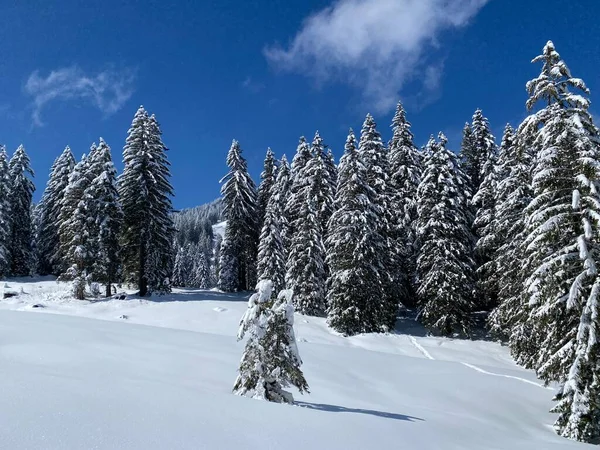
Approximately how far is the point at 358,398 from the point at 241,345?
683cm

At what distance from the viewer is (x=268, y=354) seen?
943 cm

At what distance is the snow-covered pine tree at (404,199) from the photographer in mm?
36594

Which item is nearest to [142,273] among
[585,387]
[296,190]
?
[296,190]

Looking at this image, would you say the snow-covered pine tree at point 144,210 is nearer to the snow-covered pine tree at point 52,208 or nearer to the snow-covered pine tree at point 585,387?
the snow-covered pine tree at point 52,208

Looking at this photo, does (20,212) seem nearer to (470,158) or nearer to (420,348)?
(420,348)

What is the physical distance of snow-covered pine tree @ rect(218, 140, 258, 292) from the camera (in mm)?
46906

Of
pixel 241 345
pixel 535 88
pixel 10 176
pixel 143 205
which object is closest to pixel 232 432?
pixel 241 345

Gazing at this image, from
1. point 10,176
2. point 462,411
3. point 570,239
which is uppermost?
point 10,176

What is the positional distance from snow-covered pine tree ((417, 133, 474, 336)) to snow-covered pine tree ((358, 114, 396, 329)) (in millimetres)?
2250

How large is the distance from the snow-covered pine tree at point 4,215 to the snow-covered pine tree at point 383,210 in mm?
34370

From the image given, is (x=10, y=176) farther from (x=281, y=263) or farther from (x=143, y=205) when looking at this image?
(x=281, y=263)

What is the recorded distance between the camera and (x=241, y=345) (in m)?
17.3

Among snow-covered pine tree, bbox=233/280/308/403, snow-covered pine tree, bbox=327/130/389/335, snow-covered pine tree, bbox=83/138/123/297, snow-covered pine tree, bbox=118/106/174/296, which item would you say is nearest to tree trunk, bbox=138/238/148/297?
snow-covered pine tree, bbox=118/106/174/296

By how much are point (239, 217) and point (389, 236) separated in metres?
17.3
